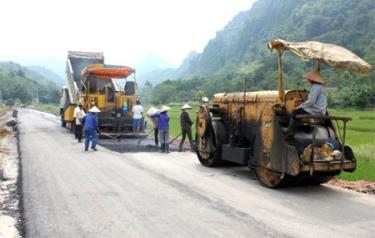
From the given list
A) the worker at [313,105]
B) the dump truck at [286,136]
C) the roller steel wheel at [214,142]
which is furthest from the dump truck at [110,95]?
the worker at [313,105]

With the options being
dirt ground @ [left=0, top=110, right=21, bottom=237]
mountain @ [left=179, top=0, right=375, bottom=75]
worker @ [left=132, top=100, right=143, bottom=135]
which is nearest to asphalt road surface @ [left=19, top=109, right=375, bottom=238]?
dirt ground @ [left=0, top=110, right=21, bottom=237]

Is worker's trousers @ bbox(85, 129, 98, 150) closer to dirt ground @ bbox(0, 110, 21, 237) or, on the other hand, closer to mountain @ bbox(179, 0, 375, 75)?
dirt ground @ bbox(0, 110, 21, 237)

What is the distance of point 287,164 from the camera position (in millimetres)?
7535

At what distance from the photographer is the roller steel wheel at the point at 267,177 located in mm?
7926

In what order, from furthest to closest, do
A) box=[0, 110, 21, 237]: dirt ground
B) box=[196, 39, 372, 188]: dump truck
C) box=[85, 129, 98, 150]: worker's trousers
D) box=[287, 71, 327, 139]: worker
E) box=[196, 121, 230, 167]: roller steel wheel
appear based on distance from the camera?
box=[85, 129, 98, 150]: worker's trousers → box=[196, 121, 230, 167]: roller steel wheel → box=[287, 71, 327, 139]: worker → box=[196, 39, 372, 188]: dump truck → box=[0, 110, 21, 237]: dirt ground

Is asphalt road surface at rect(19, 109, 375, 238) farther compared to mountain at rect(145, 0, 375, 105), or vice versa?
mountain at rect(145, 0, 375, 105)

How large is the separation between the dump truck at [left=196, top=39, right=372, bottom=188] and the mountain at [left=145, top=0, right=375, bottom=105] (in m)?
24.6

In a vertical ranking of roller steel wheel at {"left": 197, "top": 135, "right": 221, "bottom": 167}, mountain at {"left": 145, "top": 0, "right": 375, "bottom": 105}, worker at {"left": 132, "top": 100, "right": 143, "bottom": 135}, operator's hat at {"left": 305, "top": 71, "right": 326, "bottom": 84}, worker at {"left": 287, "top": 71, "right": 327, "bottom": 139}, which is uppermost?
mountain at {"left": 145, "top": 0, "right": 375, "bottom": 105}

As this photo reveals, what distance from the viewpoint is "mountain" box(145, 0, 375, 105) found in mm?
62406

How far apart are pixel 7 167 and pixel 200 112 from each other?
4965 mm

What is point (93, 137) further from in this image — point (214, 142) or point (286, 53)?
point (286, 53)

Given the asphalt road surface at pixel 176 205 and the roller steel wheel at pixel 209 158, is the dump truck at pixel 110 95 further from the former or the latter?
the asphalt road surface at pixel 176 205

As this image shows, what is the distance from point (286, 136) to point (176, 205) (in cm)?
244

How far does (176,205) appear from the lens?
6.73m
